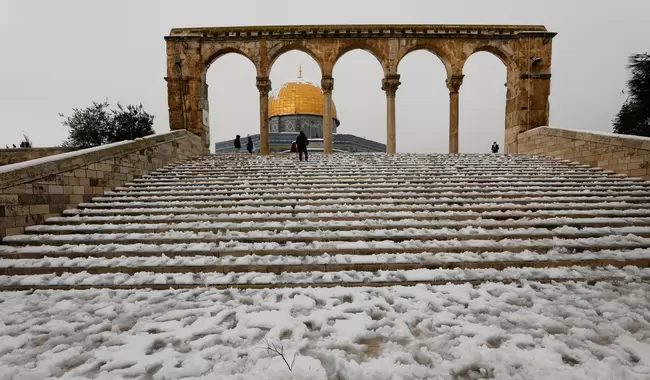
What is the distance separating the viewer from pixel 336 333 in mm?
2541

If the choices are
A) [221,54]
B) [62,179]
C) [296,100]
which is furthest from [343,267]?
[296,100]

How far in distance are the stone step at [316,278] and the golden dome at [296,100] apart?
31.8 m

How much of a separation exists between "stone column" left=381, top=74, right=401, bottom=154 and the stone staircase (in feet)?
20.0

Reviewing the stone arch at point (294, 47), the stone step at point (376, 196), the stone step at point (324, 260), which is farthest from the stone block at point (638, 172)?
the stone arch at point (294, 47)

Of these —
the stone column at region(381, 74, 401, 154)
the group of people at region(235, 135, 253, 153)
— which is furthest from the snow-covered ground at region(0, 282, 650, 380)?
the group of people at region(235, 135, 253, 153)

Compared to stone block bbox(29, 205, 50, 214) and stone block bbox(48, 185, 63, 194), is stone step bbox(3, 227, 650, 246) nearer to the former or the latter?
stone block bbox(29, 205, 50, 214)

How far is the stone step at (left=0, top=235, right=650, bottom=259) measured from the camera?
402cm

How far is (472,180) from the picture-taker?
283 inches

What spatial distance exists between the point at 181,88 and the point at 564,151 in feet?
49.4

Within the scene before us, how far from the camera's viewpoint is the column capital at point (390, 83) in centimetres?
1370

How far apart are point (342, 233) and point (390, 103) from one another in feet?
35.2

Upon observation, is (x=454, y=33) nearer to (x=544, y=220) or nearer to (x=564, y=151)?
(x=564, y=151)

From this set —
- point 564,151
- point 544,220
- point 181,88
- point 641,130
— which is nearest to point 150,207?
point 544,220

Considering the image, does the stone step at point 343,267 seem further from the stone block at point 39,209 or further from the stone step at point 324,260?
the stone block at point 39,209
